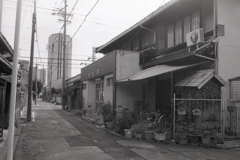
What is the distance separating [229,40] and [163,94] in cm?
472

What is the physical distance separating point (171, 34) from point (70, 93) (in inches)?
625

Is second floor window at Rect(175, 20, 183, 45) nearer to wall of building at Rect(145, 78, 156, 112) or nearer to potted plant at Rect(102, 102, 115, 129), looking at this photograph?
wall of building at Rect(145, 78, 156, 112)

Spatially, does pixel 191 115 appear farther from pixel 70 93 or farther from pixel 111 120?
pixel 70 93

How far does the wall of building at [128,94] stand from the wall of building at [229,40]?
580 centimetres

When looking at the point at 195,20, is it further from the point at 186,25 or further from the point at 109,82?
the point at 109,82

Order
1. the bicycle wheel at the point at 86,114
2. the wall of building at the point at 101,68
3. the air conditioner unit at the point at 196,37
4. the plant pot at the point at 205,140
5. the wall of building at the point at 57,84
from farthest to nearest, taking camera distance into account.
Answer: the wall of building at the point at 57,84, the bicycle wheel at the point at 86,114, the wall of building at the point at 101,68, the air conditioner unit at the point at 196,37, the plant pot at the point at 205,140

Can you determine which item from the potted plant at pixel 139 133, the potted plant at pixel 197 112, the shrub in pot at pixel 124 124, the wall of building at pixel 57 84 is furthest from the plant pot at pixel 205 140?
the wall of building at pixel 57 84

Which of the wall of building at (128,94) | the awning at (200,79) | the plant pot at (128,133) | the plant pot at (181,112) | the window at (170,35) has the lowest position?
the plant pot at (128,133)

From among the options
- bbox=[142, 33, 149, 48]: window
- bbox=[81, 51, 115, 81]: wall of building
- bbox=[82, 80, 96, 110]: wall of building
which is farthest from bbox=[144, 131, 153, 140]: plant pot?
bbox=[82, 80, 96, 110]: wall of building

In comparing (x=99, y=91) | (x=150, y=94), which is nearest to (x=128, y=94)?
(x=150, y=94)

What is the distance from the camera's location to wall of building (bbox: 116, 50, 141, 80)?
14188mm

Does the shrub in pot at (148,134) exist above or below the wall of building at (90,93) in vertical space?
below

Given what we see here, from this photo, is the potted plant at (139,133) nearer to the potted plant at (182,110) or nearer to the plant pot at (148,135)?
the plant pot at (148,135)

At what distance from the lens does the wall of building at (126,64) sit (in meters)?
14.2
